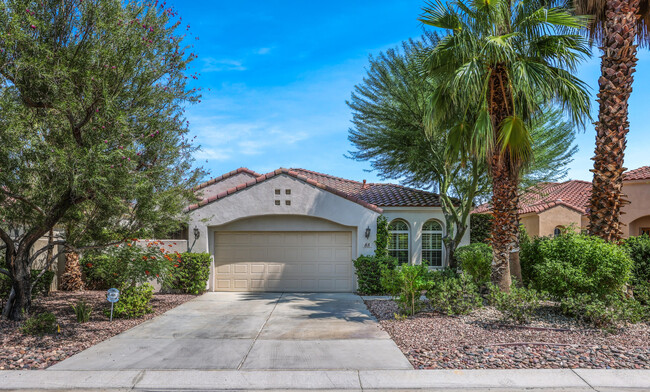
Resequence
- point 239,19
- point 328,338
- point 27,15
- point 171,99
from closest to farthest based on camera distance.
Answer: point 27,15
point 328,338
point 171,99
point 239,19

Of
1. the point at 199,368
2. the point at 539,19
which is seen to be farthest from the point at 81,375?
the point at 539,19

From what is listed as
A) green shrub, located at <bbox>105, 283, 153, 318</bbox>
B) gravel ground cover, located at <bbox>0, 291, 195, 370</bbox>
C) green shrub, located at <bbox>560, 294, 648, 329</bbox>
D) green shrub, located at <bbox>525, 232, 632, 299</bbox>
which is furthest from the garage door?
green shrub, located at <bbox>560, 294, 648, 329</bbox>

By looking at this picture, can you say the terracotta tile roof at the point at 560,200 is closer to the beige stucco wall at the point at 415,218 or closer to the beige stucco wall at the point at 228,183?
the beige stucco wall at the point at 415,218

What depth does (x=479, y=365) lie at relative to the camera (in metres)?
6.32

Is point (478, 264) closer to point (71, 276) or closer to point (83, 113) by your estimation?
point (83, 113)

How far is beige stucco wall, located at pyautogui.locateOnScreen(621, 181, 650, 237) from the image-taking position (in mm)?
18641

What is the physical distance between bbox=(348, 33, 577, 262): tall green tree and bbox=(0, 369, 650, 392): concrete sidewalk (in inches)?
372

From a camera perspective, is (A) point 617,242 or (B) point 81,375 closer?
(B) point 81,375

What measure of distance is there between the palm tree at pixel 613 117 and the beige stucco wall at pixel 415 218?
7100mm

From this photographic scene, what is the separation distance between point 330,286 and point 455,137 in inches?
275

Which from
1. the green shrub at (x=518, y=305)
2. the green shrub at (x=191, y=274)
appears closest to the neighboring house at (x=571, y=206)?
the green shrub at (x=518, y=305)

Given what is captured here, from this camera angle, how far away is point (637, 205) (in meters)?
18.8

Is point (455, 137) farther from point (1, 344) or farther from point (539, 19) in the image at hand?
point (1, 344)

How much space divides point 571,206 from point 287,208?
1612 cm
